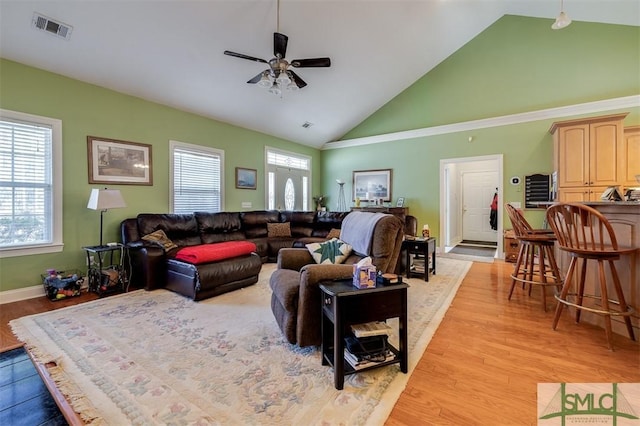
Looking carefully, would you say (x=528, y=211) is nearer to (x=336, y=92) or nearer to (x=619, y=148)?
(x=619, y=148)

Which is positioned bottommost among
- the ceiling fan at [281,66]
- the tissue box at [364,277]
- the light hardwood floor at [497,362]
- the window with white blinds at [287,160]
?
the light hardwood floor at [497,362]

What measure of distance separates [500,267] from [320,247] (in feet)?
12.5

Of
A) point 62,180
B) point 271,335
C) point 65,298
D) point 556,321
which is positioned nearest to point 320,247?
point 271,335

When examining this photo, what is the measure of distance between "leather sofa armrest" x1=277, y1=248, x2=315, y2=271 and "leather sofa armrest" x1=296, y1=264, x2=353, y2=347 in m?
0.82

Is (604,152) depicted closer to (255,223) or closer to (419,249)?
(419,249)

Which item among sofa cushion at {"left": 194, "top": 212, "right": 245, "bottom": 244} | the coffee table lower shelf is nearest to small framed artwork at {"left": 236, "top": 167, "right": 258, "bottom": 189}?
sofa cushion at {"left": 194, "top": 212, "right": 245, "bottom": 244}

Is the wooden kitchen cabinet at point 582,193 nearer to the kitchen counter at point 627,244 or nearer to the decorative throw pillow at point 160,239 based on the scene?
the kitchen counter at point 627,244

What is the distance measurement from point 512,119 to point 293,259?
17.4ft

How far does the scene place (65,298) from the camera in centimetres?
326

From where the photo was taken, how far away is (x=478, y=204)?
7.94m

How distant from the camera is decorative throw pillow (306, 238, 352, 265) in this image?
275cm

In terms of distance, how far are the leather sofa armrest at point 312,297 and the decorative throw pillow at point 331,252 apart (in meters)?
0.74

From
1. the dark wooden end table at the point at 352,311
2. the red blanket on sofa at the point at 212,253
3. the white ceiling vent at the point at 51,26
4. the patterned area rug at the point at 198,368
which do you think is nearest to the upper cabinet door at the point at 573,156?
the patterned area rug at the point at 198,368

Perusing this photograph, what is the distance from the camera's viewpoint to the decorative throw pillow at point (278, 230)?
555 centimetres
